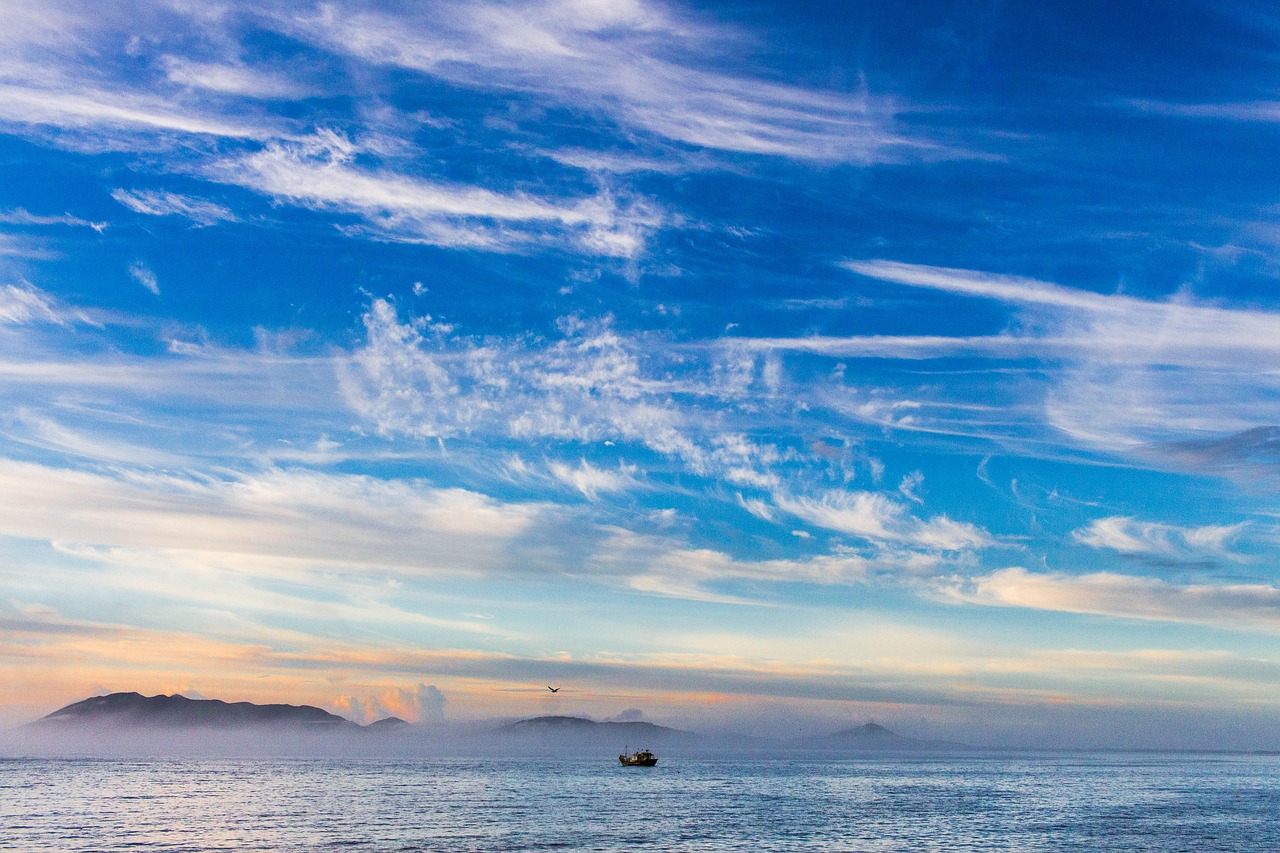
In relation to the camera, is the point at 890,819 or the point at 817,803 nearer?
the point at 890,819

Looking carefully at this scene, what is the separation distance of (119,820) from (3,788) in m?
81.4

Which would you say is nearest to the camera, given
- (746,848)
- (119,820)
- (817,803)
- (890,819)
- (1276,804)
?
(746,848)

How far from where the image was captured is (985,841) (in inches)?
4688

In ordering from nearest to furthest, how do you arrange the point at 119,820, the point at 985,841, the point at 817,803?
the point at 985,841
the point at 119,820
the point at 817,803

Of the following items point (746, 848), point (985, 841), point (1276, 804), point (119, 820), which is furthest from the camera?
point (1276, 804)

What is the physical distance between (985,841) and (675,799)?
76750 millimetres

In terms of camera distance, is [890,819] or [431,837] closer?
[431,837]

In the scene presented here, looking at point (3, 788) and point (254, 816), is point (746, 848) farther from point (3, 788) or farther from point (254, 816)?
point (3, 788)

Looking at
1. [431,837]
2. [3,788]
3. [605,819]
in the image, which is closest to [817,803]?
[605,819]

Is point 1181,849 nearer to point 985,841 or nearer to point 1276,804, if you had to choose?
point 985,841

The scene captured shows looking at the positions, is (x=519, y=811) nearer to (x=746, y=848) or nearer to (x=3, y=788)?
(x=746, y=848)

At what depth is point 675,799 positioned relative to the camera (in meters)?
183

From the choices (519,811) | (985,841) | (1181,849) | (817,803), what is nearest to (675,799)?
(817,803)

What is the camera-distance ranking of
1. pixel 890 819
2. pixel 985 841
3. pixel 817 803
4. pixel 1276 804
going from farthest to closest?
pixel 1276 804
pixel 817 803
pixel 890 819
pixel 985 841
